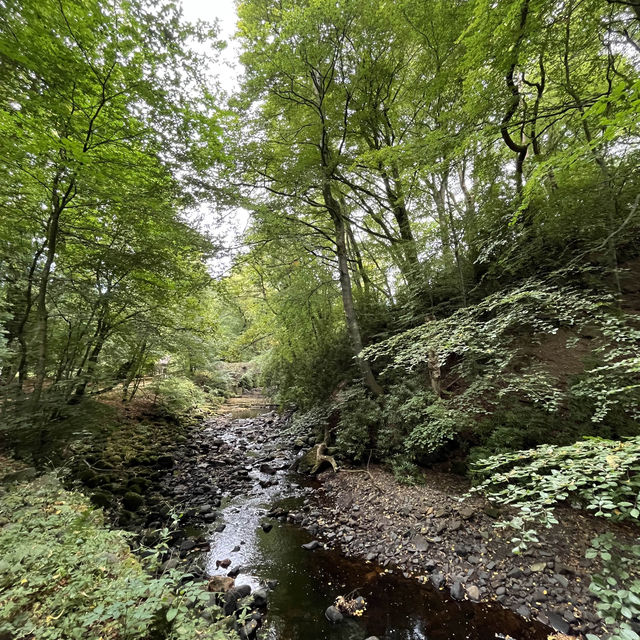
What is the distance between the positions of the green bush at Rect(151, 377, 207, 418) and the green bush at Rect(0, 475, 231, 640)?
689 centimetres

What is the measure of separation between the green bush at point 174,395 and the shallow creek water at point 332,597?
19.9 ft

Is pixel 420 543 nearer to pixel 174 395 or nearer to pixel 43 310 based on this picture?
pixel 43 310

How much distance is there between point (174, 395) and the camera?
10.6m

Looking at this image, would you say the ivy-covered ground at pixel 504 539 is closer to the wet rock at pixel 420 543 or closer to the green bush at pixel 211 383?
the wet rock at pixel 420 543

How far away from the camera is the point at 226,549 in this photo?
4.68 m

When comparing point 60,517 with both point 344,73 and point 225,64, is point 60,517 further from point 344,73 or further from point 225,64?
point 344,73

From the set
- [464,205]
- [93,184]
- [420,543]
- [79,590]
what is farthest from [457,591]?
[93,184]

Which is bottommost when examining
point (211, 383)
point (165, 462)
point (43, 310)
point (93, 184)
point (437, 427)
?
point (165, 462)

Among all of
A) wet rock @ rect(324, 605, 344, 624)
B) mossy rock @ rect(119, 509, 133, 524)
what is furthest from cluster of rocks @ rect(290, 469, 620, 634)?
mossy rock @ rect(119, 509, 133, 524)

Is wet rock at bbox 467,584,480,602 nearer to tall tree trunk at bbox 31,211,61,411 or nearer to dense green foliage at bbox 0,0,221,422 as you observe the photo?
A: dense green foliage at bbox 0,0,221,422

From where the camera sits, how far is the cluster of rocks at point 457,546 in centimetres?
325

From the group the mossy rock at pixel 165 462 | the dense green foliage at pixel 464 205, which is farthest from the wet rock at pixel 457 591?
the mossy rock at pixel 165 462

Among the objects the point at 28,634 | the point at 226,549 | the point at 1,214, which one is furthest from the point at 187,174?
the point at 226,549

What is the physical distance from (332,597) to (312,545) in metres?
1.01
